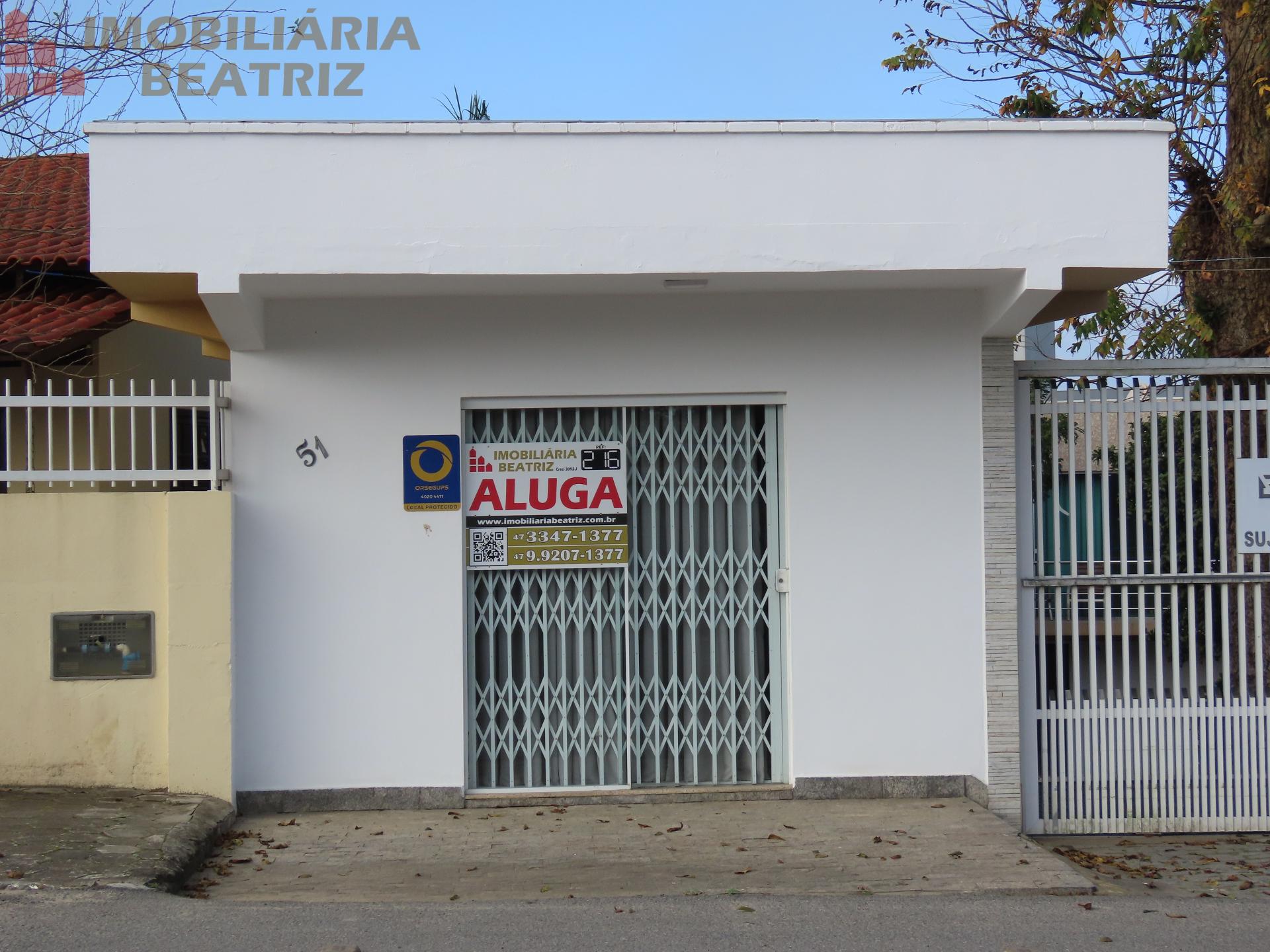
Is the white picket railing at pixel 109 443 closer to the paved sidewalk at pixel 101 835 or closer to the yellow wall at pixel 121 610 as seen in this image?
the yellow wall at pixel 121 610

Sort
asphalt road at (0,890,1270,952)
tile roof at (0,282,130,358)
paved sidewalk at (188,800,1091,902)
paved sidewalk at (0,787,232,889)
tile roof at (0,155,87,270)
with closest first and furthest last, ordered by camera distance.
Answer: asphalt road at (0,890,1270,952) < paved sidewalk at (0,787,232,889) < paved sidewalk at (188,800,1091,902) < tile roof at (0,282,130,358) < tile roof at (0,155,87,270)

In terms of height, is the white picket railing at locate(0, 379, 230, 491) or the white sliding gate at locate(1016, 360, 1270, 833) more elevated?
the white picket railing at locate(0, 379, 230, 491)

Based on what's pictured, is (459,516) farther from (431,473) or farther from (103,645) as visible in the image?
(103,645)

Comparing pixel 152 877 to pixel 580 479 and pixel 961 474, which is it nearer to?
pixel 580 479

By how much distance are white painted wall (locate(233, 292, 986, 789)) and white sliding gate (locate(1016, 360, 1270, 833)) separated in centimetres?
41

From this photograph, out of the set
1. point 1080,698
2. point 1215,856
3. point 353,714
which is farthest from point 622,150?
point 1215,856

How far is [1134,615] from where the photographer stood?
6.78 meters

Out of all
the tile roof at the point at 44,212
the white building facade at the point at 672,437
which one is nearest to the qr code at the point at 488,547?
the white building facade at the point at 672,437

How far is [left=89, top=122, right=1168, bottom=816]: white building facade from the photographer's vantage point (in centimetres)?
619

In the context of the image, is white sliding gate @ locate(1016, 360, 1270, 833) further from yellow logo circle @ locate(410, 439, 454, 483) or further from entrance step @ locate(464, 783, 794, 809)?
yellow logo circle @ locate(410, 439, 454, 483)

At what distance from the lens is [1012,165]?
20.5ft

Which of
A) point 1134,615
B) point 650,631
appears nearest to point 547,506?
point 650,631

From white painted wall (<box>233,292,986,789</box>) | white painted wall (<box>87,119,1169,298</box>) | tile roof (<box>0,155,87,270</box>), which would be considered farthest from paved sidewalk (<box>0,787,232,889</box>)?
tile roof (<box>0,155,87,270</box>)

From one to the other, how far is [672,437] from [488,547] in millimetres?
1274
